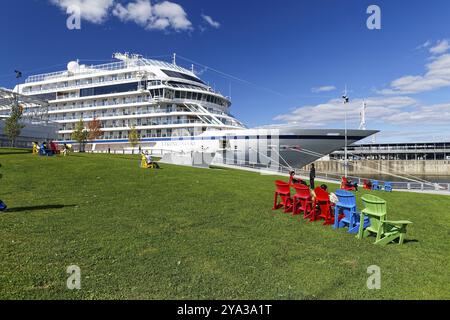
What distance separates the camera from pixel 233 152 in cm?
3181

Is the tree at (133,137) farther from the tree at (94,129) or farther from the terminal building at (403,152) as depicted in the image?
the terminal building at (403,152)

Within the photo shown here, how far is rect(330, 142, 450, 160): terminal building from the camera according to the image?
273 ft

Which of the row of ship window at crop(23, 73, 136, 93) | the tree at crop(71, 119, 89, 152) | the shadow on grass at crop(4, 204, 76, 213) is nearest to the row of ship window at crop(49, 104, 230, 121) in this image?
the tree at crop(71, 119, 89, 152)

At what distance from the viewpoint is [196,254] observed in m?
5.50

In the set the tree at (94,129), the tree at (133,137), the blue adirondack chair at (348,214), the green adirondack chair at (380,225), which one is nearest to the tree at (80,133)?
the tree at (94,129)

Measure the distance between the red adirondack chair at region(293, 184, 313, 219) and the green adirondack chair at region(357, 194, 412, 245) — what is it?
1.99 meters

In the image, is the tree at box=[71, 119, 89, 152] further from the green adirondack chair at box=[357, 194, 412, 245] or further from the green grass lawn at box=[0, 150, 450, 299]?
the green adirondack chair at box=[357, 194, 412, 245]

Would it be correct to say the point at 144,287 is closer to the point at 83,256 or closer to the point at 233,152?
the point at 83,256

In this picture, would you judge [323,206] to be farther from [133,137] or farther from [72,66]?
[72,66]

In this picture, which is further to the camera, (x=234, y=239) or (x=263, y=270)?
(x=234, y=239)
